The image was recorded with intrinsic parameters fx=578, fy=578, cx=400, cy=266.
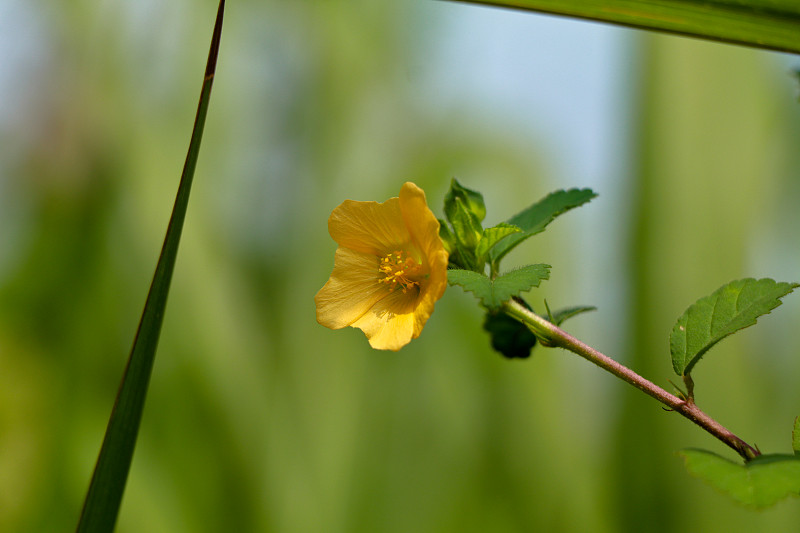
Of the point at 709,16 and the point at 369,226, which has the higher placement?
the point at 709,16

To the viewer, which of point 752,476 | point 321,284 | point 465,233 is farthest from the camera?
point 321,284

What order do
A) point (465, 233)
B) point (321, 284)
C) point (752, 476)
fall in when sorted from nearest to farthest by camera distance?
point (752, 476) < point (465, 233) < point (321, 284)

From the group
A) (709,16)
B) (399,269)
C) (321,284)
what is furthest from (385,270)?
(321,284)

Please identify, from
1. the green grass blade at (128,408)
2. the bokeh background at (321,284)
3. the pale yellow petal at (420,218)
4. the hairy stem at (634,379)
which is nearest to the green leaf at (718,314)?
the hairy stem at (634,379)

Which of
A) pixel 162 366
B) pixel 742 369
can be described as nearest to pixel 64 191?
pixel 162 366

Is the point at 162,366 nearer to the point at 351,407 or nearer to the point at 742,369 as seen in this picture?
the point at 351,407

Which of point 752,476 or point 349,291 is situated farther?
point 349,291

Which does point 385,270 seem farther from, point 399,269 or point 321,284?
point 321,284

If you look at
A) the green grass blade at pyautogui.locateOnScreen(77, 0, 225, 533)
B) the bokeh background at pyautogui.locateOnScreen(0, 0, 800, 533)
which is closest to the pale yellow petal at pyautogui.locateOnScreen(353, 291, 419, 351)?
the green grass blade at pyautogui.locateOnScreen(77, 0, 225, 533)
